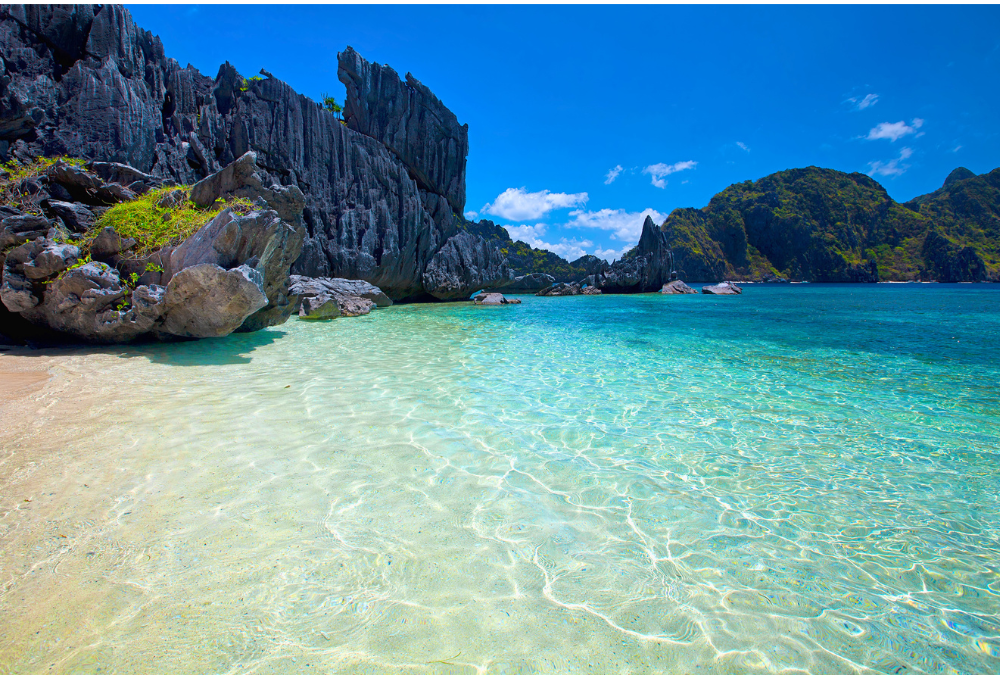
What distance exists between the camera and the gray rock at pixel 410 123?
3030cm

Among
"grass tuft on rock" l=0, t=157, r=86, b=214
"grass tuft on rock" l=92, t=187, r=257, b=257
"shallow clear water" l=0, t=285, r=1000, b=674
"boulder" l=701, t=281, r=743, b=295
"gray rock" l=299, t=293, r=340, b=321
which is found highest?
"grass tuft on rock" l=0, t=157, r=86, b=214

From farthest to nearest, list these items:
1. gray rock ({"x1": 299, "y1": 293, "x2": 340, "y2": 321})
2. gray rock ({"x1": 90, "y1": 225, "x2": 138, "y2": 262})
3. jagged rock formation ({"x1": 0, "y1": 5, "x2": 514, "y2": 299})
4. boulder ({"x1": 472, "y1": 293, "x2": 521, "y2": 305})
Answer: boulder ({"x1": 472, "y1": 293, "x2": 521, "y2": 305})
gray rock ({"x1": 299, "y1": 293, "x2": 340, "y2": 321})
jagged rock formation ({"x1": 0, "y1": 5, "x2": 514, "y2": 299})
gray rock ({"x1": 90, "y1": 225, "x2": 138, "y2": 262})

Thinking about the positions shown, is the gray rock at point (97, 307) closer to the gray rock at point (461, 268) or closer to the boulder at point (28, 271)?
the boulder at point (28, 271)

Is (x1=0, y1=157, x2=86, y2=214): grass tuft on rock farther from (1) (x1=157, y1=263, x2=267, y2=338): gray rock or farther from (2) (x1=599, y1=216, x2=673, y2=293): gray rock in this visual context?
(2) (x1=599, y1=216, x2=673, y2=293): gray rock

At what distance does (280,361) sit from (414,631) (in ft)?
27.4

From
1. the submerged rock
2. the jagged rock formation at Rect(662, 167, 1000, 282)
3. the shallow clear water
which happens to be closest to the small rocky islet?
the submerged rock

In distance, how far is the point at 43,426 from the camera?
15.5 ft

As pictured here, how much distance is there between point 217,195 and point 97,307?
15.3 ft

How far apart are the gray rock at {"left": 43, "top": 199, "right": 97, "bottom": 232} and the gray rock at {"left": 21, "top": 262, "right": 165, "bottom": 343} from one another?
1934 millimetres

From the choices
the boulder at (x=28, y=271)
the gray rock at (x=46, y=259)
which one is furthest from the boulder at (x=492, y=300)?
the boulder at (x=28, y=271)

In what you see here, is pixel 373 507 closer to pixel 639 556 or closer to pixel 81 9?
pixel 639 556

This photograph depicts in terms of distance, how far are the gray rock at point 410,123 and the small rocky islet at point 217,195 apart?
121 mm

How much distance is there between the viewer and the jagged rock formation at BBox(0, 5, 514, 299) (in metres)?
17.7

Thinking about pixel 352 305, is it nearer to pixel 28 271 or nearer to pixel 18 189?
pixel 18 189
